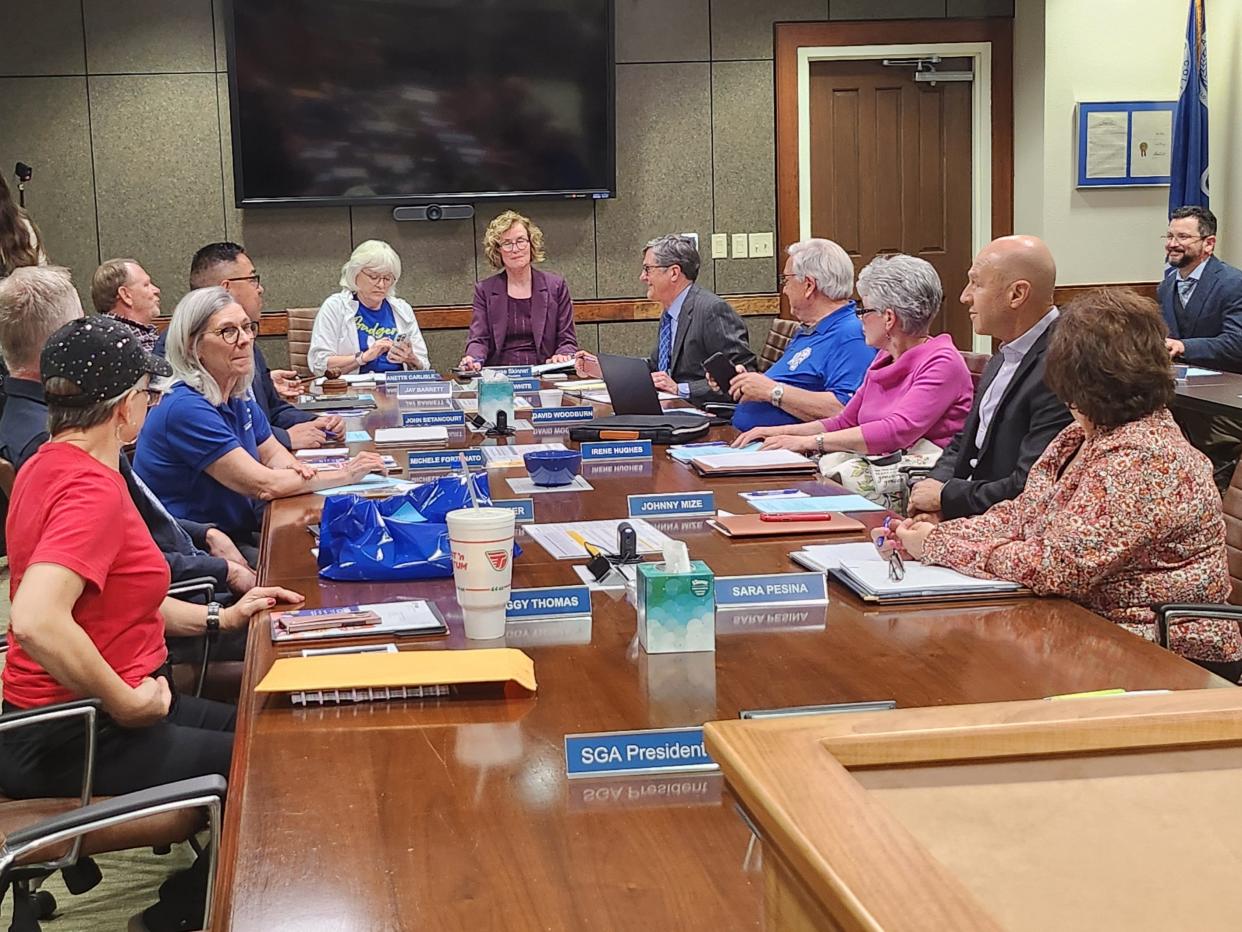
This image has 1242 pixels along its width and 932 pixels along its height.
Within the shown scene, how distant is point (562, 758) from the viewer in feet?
5.12

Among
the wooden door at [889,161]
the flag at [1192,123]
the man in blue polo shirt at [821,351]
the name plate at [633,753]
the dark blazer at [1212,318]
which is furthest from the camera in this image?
the wooden door at [889,161]

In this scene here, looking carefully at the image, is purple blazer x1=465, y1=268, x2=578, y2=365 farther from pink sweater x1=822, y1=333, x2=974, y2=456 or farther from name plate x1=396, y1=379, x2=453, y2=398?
pink sweater x1=822, y1=333, x2=974, y2=456

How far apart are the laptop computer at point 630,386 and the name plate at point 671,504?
56.5 inches

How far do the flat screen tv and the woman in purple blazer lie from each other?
0.97m

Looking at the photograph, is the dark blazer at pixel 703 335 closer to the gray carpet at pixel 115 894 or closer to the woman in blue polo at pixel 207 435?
the woman in blue polo at pixel 207 435

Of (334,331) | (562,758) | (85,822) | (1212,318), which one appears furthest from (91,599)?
(1212,318)

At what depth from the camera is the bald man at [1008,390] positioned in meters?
3.32

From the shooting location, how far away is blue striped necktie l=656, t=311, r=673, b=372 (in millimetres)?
6172

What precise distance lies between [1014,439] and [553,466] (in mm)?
1098

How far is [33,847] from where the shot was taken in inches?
69.6

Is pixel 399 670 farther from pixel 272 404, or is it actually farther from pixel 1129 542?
pixel 272 404

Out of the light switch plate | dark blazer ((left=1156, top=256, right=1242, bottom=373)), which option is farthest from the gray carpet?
the light switch plate

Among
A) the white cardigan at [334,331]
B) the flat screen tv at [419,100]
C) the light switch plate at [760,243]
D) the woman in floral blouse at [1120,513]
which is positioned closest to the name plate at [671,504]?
the woman in floral blouse at [1120,513]

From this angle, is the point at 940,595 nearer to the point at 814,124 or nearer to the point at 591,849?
the point at 591,849
